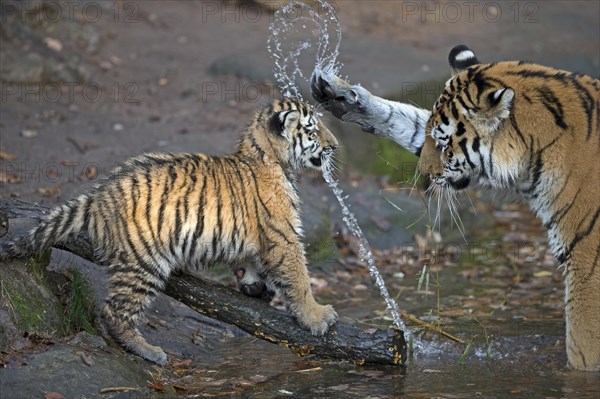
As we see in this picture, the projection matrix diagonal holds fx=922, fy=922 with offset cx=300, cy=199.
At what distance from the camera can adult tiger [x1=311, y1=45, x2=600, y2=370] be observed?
17.1ft

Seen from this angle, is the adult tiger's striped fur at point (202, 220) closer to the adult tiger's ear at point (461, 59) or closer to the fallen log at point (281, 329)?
the fallen log at point (281, 329)

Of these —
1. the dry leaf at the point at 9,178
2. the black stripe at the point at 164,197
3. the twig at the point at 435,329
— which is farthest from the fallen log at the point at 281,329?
the dry leaf at the point at 9,178

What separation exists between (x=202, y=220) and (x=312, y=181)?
3.96 m

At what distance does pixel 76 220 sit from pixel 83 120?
5.50m

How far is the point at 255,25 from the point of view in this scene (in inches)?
550

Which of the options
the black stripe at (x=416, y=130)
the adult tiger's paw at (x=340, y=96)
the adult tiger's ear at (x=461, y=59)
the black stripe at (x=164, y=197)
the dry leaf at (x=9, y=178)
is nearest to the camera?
the black stripe at (x=164, y=197)

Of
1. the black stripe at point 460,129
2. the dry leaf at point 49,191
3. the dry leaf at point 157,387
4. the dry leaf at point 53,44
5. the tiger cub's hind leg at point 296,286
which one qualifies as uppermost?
the black stripe at point 460,129

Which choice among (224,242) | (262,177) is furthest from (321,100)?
(224,242)

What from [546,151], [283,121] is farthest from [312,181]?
[546,151]

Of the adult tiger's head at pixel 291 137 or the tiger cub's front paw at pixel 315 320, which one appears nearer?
the tiger cub's front paw at pixel 315 320

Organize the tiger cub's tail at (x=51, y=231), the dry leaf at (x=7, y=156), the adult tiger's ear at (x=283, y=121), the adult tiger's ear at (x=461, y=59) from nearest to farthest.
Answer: the tiger cub's tail at (x=51, y=231)
the adult tiger's ear at (x=283, y=121)
the adult tiger's ear at (x=461, y=59)
the dry leaf at (x=7, y=156)

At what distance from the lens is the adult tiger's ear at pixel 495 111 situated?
5.07 meters

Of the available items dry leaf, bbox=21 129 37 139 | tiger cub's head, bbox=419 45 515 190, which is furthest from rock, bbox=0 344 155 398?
dry leaf, bbox=21 129 37 139

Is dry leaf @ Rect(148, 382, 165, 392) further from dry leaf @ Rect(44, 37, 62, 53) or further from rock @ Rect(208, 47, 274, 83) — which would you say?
dry leaf @ Rect(44, 37, 62, 53)
